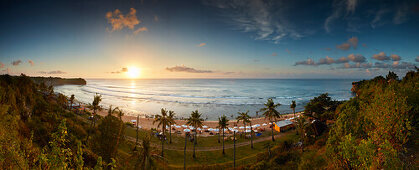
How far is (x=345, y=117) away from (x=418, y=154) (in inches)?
224

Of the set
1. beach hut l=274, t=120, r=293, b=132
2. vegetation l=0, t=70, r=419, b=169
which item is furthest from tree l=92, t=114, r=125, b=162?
beach hut l=274, t=120, r=293, b=132

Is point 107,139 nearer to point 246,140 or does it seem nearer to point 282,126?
point 246,140

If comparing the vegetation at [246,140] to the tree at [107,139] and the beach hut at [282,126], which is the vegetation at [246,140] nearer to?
the tree at [107,139]

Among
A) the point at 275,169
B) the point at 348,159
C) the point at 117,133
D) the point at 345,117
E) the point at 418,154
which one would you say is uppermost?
the point at 345,117

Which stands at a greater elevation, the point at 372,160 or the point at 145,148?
the point at 372,160

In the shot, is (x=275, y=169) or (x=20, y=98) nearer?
(x=275, y=169)

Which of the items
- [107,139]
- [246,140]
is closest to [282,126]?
[246,140]

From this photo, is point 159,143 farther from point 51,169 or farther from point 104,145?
point 51,169

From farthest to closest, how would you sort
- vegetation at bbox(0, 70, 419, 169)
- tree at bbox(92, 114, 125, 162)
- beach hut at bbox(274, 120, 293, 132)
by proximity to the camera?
beach hut at bbox(274, 120, 293, 132)
tree at bbox(92, 114, 125, 162)
vegetation at bbox(0, 70, 419, 169)

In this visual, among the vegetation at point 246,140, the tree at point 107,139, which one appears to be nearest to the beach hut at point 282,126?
the vegetation at point 246,140

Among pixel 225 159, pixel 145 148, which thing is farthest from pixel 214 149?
pixel 145 148

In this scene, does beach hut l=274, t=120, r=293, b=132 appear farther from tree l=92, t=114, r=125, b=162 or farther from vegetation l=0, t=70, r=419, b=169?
tree l=92, t=114, r=125, b=162

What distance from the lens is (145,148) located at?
17109mm

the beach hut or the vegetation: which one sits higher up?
the vegetation
